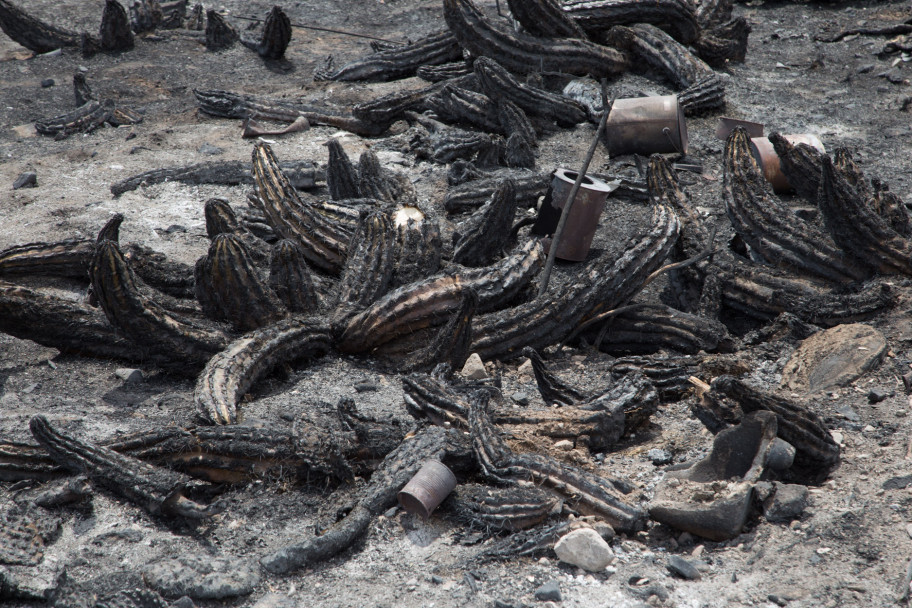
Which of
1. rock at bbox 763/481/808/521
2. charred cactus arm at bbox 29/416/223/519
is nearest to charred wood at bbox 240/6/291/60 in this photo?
charred cactus arm at bbox 29/416/223/519

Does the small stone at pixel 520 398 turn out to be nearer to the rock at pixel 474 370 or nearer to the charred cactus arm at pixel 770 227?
the rock at pixel 474 370

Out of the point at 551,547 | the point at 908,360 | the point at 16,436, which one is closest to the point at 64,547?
the point at 16,436

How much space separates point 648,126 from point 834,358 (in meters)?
3.63

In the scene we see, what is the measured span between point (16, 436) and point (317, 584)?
1.97 m

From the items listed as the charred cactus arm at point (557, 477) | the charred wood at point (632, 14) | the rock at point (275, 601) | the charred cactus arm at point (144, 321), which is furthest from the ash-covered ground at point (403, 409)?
the charred wood at point (632, 14)

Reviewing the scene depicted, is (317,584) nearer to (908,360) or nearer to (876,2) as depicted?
(908,360)

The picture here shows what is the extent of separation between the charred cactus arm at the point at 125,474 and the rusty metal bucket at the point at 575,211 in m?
3.53

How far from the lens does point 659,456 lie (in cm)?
383

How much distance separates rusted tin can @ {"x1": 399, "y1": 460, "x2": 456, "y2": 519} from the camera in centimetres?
339

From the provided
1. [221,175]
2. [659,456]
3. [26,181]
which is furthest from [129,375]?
[26,181]

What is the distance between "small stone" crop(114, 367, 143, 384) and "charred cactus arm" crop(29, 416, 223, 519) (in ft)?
3.71

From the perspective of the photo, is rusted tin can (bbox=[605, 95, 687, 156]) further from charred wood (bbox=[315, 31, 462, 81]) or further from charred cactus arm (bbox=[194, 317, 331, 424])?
charred cactus arm (bbox=[194, 317, 331, 424])

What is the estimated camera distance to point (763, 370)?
4738mm

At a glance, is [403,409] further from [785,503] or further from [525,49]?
[525,49]
